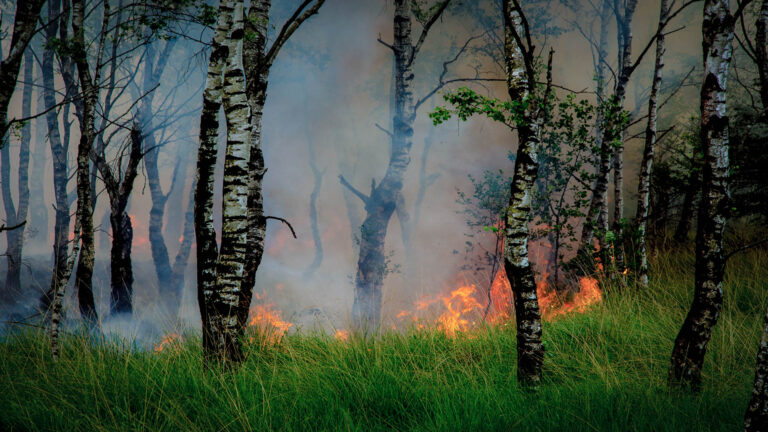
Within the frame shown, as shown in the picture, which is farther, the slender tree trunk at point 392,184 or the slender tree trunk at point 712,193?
the slender tree trunk at point 392,184

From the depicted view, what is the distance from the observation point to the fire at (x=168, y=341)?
4.43 m

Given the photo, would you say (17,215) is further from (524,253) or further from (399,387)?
(524,253)

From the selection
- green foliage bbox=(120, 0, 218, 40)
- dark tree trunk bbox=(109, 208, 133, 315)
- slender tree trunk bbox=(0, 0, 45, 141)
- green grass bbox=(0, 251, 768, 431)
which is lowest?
green grass bbox=(0, 251, 768, 431)

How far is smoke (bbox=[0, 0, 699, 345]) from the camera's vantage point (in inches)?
696

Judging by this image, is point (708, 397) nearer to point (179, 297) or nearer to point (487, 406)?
point (487, 406)

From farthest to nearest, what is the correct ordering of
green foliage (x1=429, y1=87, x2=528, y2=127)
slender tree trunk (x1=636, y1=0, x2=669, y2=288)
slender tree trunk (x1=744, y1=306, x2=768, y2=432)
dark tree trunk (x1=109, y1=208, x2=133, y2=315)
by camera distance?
dark tree trunk (x1=109, y1=208, x2=133, y2=315)
slender tree trunk (x1=636, y1=0, x2=669, y2=288)
green foliage (x1=429, y1=87, x2=528, y2=127)
slender tree trunk (x1=744, y1=306, x2=768, y2=432)

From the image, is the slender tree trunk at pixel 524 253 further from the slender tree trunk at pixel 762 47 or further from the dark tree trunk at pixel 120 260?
the dark tree trunk at pixel 120 260

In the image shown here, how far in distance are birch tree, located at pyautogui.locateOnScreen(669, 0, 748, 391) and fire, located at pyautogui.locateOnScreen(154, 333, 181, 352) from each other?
4973 millimetres

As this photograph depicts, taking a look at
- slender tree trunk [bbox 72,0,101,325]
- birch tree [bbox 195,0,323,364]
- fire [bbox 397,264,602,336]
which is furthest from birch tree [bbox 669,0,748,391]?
slender tree trunk [bbox 72,0,101,325]

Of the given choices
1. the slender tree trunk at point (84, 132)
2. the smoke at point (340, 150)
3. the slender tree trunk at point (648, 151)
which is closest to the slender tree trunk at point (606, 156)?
the slender tree trunk at point (648, 151)

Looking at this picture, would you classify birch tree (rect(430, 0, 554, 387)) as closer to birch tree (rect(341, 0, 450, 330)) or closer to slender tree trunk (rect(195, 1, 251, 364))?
slender tree trunk (rect(195, 1, 251, 364))

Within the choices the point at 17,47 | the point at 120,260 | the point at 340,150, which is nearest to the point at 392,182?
the point at 120,260

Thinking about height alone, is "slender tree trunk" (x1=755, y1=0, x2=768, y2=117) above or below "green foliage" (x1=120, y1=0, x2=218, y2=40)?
below

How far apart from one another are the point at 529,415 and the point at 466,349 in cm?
195
